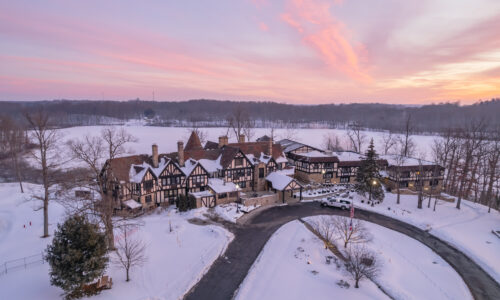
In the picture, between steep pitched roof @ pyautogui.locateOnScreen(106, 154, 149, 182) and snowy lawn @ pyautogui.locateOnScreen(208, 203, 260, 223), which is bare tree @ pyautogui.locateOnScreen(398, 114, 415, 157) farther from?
steep pitched roof @ pyautogui.locateOnScreen(106, 154, 149, 182)

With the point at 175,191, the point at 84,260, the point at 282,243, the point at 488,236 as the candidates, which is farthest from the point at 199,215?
the point at 488,236

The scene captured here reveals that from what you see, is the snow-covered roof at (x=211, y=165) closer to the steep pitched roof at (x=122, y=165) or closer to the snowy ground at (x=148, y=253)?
the snowy ground at (x=148, y=253)

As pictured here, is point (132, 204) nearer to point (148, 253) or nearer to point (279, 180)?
point (148, 253)

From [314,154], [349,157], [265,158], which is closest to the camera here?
[265,158]

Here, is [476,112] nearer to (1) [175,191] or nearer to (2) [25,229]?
(1) [175,191]

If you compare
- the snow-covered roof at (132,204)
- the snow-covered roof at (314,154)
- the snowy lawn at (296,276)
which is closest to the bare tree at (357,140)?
the snow-covered roof at (314,154)

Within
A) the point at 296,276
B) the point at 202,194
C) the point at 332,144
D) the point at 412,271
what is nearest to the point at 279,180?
the point at 202,194
